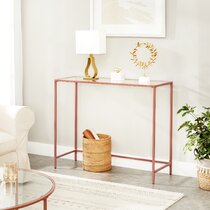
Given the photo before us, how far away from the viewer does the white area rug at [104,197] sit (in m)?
4.18

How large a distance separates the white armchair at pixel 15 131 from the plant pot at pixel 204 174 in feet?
5.06

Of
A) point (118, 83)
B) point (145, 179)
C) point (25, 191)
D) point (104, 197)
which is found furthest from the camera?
point (145, 179)

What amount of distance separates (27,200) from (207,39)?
2340 millimetres

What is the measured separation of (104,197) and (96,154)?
2.68 ft

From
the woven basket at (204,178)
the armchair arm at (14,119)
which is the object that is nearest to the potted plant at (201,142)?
the woven basket at (204,178)

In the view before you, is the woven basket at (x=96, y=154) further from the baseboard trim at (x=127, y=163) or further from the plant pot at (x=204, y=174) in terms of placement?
the plant pot at (x=204, y=174)

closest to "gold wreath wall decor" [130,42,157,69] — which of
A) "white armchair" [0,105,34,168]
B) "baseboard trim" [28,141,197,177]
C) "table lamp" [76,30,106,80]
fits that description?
"table lamp" [76,30,106,80]

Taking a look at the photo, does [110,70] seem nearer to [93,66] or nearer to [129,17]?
[93,66]

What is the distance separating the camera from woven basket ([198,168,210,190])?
4586 millimetres

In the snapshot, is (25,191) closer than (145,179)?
Yes

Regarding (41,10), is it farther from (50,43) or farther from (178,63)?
(178,63)

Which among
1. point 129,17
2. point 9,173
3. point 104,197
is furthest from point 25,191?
point 129,17

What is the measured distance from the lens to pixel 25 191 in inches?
135

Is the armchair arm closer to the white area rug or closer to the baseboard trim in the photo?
the white area rug
